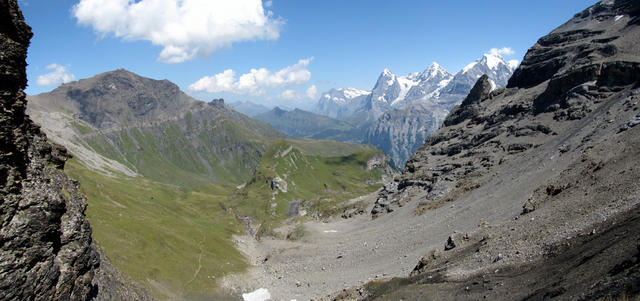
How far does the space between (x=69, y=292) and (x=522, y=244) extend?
4417 cm

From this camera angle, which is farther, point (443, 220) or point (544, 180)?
point (443, 220)

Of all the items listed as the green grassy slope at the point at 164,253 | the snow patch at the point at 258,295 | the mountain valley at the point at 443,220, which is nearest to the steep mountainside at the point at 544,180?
the mountain valley at the point at 443,220

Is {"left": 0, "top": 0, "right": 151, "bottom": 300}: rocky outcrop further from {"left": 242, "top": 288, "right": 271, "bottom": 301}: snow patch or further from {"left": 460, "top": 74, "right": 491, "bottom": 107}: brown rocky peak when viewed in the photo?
{"left": 460, "top": 74, "right": 491, "bottom": 107}: brown rocky peak

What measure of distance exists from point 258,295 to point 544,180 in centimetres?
7509

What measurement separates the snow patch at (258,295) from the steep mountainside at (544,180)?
1839 inches

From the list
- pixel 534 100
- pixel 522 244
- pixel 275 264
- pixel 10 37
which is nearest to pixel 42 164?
pixel 10 37

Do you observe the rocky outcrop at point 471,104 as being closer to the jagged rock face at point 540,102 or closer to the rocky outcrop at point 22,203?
the jagged rock face at point 540,102

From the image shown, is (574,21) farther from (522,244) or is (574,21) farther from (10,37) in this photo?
(10,37)

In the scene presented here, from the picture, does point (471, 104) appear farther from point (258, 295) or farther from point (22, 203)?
point (22, 203)

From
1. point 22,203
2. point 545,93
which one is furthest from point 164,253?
point 545,93

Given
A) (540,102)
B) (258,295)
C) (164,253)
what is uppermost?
(540,102)

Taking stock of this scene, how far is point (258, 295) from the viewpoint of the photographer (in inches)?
3750

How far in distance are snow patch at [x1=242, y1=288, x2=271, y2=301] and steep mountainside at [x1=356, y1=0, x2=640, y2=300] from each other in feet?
153

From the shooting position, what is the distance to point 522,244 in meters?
39.1
